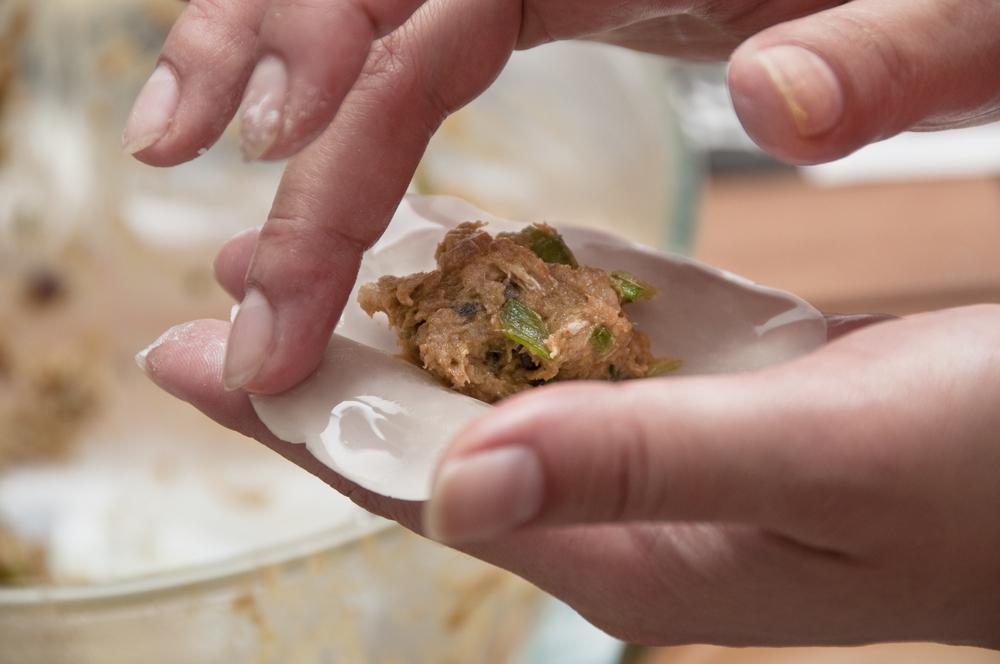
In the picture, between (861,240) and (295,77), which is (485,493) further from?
(861,240)

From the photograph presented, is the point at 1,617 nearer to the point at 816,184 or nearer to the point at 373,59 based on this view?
the point at 373,59

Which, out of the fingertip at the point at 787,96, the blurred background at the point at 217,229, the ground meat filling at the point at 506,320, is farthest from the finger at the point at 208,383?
the blurred background at the point at 217,229

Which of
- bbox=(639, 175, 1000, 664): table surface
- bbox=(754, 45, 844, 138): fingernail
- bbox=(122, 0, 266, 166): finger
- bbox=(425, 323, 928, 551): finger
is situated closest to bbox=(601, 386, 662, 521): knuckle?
bbox=(425, 323, 928, 551): finger

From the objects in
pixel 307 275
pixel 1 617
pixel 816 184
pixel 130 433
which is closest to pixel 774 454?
pixel 307 275

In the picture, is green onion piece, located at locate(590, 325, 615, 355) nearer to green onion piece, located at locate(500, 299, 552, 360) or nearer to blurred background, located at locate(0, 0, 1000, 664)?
Result: green onion piece, located at locate(500, 299, 552, 360)

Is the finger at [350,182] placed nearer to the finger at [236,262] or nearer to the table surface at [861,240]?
the finger at [236,262]

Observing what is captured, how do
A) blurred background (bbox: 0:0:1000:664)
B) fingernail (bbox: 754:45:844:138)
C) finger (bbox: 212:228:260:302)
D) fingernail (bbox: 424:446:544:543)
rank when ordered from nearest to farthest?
fingernail (bbox: 424:446:544:543) → fingernail (bbox: 754:45:844:138) → finger (bbox: 212:228:260:302) → blurred background (bbox: 0:0:1000:664)
